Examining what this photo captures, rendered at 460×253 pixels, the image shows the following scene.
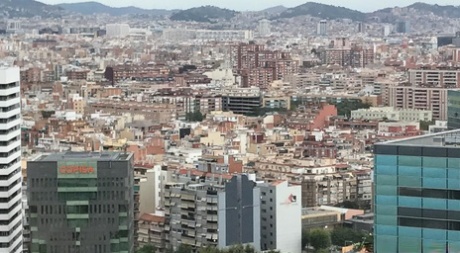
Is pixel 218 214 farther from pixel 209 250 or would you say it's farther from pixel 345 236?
pixel 345 236

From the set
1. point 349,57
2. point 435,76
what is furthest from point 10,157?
point 349,57

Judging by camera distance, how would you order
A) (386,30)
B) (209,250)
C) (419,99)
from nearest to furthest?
(209,250)
(419,99)
(386,30)

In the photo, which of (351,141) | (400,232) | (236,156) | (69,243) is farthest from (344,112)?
(400,232)

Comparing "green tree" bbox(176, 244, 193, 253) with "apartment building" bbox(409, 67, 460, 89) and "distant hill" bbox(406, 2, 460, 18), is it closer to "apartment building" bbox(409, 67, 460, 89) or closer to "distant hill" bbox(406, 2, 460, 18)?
"apartment building" bbox(409, 67, 460, 89)

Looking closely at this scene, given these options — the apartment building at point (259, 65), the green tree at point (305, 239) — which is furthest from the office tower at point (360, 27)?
the green tree at point (305, 239)

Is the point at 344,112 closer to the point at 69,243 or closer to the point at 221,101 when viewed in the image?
the point at 221,101

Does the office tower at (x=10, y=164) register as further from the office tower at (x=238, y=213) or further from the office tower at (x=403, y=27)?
the office tower at (x=403, y=27)

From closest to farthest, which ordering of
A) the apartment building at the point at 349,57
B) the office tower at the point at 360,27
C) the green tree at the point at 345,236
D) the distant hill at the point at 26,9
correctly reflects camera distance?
the green tree at the point at 345,236, the apartment building at the point at 349,57, the distant hill at the point at 26,9, the office tower at the point at 360,27
